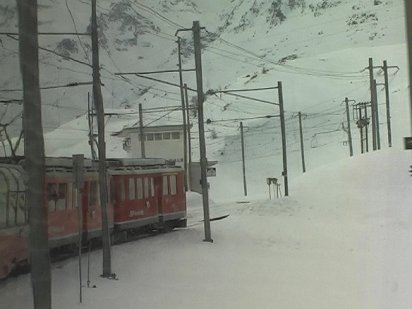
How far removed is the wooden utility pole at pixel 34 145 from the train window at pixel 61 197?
4.12 metres

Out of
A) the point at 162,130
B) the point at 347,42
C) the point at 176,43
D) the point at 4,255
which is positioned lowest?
the point at 4,255

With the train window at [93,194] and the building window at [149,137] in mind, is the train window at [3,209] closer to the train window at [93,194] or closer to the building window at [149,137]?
the train window at [93,194]

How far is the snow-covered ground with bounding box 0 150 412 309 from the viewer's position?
23.0 ft

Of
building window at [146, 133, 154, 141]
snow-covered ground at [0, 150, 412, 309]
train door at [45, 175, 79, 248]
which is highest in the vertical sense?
building window at [146, 133, 154, 141]

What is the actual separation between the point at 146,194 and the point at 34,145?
9.08 meters

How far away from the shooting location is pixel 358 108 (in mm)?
27047

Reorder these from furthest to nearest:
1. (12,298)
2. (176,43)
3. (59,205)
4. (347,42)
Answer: (347,42) → (176,43) → (59,205) → (12,298)

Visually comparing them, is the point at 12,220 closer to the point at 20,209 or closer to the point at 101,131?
the point at 20,209

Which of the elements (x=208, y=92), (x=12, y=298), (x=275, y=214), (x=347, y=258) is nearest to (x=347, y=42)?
(x=275, y=214)

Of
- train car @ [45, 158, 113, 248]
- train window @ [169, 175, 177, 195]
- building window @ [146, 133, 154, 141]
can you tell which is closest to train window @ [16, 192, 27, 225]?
train car @ [45, 158, 113, 248]

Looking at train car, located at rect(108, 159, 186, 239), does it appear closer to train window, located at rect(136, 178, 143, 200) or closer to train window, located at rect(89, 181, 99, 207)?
train window, located at rect(136, 178, 143, 200)

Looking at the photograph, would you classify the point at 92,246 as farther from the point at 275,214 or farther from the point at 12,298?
the point at 275,214

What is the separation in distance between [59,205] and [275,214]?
10.6 meters

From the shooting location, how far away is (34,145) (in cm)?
450
